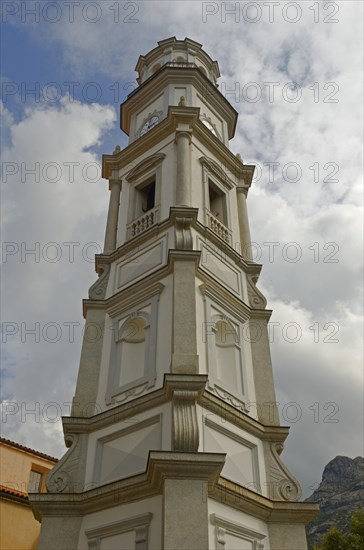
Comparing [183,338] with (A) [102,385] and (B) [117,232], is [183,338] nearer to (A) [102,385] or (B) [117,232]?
(A) [102,385]

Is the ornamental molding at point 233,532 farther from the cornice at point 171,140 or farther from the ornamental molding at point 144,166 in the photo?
the cornice at point 171,140

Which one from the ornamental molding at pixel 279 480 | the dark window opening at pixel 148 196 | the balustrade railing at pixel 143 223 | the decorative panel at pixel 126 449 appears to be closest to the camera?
the decorative panel at pixel 126 449

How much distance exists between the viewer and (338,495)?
277ft

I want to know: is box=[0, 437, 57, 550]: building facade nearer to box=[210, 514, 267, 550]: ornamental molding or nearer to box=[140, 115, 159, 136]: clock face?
box=[210, 514, 267, 550]: ornamental molding

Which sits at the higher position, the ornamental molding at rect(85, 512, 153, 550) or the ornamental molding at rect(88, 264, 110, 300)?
the ornamental molding at rect(88, 264, 110, 300)

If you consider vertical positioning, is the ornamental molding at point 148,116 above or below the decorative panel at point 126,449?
above

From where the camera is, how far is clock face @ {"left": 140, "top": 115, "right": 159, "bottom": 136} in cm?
2194

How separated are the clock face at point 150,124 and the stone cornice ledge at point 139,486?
1387 cm

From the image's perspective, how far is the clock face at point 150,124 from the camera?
21938mm

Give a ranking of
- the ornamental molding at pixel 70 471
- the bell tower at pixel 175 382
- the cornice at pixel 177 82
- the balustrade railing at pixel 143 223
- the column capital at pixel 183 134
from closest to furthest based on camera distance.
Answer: the bell tower at pixel 175 382 → the ornamental molding at pixel 70 471 → the balustrade railing at pixel 143 223 → the column capital at pixel 183 134 → the cornice at pixel 177 82

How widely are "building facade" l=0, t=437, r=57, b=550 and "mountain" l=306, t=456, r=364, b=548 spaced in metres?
45.6

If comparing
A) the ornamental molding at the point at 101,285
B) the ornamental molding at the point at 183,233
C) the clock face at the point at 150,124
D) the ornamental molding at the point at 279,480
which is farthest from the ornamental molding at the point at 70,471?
the clock face at the point at 150,124

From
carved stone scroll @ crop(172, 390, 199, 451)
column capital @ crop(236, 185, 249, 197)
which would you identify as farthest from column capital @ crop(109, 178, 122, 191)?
carved stone scroll @ crop(172, 390, 199, 451)

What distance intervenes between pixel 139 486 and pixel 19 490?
1086 cm
